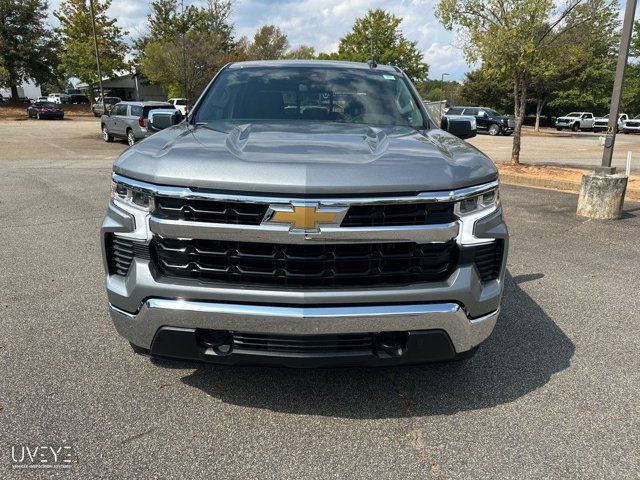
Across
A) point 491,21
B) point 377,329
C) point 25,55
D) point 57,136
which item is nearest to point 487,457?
point 377,329

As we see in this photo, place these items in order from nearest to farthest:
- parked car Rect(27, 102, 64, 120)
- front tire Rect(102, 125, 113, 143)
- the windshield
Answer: the windshield
front tire Rect(102, 125, 113, 143)
parked car Rect(27, 102, 64, 120)

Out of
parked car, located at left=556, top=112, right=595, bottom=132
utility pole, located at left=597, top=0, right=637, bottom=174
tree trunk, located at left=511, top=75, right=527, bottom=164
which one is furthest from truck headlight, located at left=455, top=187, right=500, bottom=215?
parked car, located at left=556, top=112, right=595, bottom=132

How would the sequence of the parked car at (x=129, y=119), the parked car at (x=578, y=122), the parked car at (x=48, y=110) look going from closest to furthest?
1. the parked car at (x=129, y=119)
2. the parked car at (x=48, y=110)
3. the parked car at (x=578, y=122)

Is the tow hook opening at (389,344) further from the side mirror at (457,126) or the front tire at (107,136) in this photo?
the front tire at (107,136)

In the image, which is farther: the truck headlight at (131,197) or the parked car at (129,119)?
the parked car at (129,119)

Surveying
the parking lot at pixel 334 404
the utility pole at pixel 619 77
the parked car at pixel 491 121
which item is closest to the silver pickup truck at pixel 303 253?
the parking lot at pixel 334 404

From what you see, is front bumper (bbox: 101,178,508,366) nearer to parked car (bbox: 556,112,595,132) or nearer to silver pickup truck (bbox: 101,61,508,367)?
silver pickup truck (bbox: 101,61,508,367)

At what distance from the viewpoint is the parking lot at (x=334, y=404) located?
2379 mm

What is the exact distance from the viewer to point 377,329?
2.35m

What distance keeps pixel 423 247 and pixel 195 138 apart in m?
1.37

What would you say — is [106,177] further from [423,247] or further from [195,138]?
[423,247]

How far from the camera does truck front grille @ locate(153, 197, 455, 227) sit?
7.52 feet

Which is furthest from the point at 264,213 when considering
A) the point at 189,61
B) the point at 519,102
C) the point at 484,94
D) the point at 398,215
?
the point at 484,94

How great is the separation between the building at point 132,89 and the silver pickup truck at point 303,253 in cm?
6516
